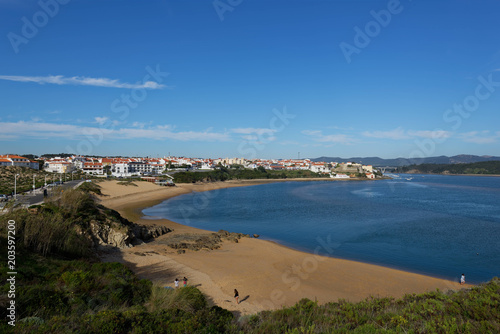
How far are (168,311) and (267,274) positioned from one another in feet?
27.8

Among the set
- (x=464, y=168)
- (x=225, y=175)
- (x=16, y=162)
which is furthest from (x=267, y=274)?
(x=464, y=168)

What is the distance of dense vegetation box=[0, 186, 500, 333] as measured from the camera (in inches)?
225

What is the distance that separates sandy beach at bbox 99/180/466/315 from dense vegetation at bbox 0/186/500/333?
301 cm

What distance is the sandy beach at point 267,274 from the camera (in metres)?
12.0

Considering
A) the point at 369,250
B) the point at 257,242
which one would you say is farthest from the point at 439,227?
the point at 257,242

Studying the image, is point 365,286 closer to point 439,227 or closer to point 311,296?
point 311,296

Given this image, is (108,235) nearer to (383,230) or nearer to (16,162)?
(383,230)

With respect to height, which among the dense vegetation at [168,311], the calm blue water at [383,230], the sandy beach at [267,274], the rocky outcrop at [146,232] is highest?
the dense vegetation at [168,311]

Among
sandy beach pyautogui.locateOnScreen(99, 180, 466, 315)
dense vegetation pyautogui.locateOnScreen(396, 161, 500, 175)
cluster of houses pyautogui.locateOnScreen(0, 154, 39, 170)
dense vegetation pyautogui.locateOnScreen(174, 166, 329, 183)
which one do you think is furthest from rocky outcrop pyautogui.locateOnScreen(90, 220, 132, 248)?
dense vegetation pyautogui.locateOnScreen(396, 161, 500, 175)

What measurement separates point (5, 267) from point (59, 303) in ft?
9.79

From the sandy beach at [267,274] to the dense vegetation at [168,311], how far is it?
301 centimetres

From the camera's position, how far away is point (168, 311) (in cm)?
679

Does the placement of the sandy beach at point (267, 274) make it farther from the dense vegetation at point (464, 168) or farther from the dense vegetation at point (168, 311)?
the dense vegetation at point (464, 168)

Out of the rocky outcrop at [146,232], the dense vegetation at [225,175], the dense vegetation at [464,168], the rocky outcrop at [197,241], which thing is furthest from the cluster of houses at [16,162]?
the dense vegetation at [464,168]
